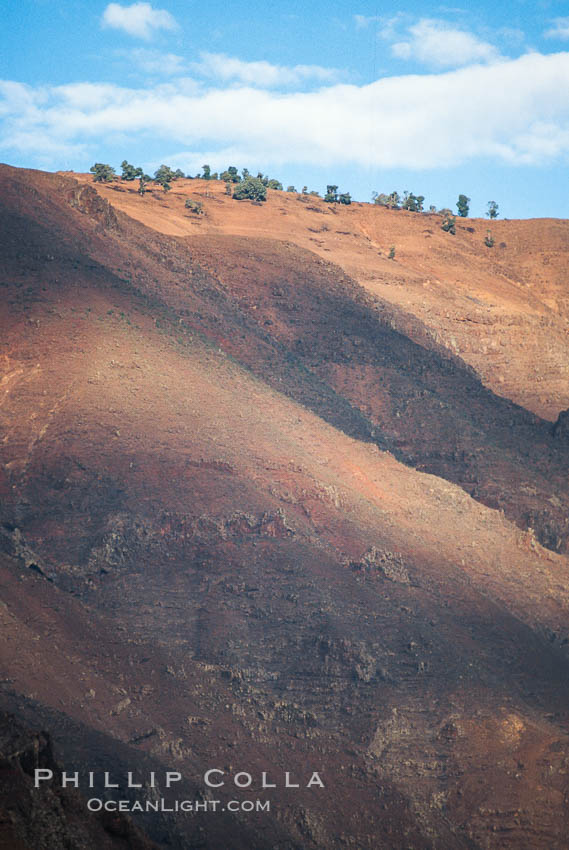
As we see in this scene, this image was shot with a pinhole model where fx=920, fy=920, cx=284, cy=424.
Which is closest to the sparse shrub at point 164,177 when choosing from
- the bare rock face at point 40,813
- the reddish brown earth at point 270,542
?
the reddish brown earth at point 270,542

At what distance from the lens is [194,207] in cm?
6406

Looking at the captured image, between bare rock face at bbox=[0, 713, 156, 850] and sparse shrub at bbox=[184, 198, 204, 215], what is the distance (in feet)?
169

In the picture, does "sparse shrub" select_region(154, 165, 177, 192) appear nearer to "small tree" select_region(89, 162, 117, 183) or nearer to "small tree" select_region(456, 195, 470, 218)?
"small tree" select_region(89, 162, 117, 183)

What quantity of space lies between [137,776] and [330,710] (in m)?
7.91

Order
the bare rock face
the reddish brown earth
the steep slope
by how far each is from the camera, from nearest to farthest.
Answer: the bare rock face
the reddish brown earth
the steep slope

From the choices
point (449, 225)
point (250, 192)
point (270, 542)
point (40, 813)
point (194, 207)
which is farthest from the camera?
point (449, 225)

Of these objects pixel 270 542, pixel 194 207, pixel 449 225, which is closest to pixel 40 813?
pixel 270 542

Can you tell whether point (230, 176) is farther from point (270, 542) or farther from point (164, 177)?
point (270, 542)

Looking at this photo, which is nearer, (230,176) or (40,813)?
(40,813)

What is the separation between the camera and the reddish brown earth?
24.3 m

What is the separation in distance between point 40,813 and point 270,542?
1839 cm

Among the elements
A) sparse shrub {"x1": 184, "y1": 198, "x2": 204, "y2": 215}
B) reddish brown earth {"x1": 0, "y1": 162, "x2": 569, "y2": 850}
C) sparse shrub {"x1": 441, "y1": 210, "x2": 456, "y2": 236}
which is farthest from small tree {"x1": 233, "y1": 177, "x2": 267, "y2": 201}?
reddish brown earth {"x1": 0, "y1": 162, "x2": 569, "y2": 850}

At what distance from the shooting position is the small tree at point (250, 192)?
72.1m

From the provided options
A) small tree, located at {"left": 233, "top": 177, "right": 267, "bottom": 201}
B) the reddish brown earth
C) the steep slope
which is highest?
small tree, located at {"left": 233, "top": 177, "right": 267, "bottom": 201}
